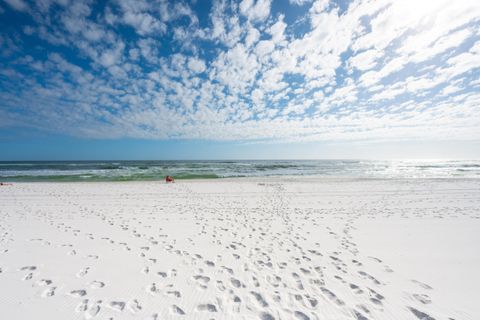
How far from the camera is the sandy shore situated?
10.9 feet

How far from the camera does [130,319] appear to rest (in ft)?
10.1

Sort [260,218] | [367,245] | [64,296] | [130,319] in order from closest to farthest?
[130,319] → [64,296] → [367,245] → [260,218]

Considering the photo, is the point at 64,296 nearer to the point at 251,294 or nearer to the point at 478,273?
the point at 251,294

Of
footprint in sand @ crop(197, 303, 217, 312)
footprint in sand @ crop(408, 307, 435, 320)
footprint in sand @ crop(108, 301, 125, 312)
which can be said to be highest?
footprint in sand @ crop(108, 301, 125, 312)

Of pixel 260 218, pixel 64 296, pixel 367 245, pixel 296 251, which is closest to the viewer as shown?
pixel 64 296

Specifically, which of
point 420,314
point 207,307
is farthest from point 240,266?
point 420,314

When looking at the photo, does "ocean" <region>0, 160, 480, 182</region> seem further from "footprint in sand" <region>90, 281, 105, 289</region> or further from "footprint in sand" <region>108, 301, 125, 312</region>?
"footprint in sand" <region>108, 301, 125, 312</region>

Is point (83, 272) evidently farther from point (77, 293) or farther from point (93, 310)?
point (93, 310)

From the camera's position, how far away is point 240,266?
4590 mm

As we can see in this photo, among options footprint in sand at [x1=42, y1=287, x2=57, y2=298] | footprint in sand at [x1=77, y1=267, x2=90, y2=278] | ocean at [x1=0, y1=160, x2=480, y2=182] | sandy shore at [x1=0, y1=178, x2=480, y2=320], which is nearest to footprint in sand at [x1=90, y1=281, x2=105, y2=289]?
sandy shore at [x1=0, y1=178, x2=480, y2=320]

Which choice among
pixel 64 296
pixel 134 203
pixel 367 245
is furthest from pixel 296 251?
pixel 134 203

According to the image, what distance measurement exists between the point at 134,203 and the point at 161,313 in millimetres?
9325

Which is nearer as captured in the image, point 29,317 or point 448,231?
point 29,317

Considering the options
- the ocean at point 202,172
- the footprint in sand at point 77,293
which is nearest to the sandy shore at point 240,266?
the footprint in sand at point 77,293
